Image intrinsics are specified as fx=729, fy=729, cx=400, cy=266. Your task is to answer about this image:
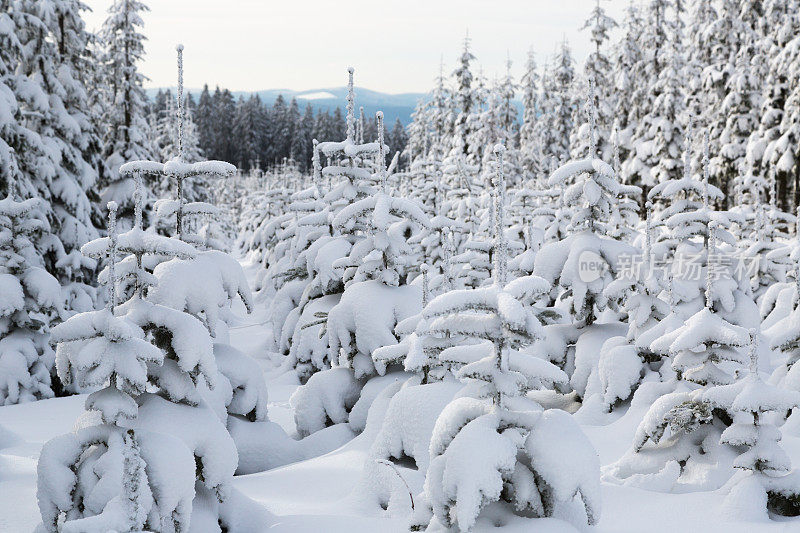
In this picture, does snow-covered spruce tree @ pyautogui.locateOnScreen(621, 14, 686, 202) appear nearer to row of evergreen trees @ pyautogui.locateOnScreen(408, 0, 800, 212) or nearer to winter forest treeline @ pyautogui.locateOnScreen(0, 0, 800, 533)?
row of evergreen trees @ pyautogui.locateOnScreen(408, 0, 800, 212)

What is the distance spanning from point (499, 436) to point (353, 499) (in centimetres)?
240

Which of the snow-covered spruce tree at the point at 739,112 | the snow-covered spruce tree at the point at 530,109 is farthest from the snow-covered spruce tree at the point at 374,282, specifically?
the snow-covered spruce tree at the point at 530,109

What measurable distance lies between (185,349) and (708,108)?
1637 inches

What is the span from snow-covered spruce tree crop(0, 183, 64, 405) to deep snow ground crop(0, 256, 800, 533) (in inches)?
135

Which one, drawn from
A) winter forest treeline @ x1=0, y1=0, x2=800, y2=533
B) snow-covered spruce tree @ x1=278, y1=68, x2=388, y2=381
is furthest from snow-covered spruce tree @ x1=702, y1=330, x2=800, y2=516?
snow-covered spruce tree @ x1=278, y1=68, x2=388, y2=381

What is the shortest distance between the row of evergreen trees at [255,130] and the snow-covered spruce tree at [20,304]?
9738cm

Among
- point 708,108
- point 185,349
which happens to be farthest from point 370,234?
point 708,108

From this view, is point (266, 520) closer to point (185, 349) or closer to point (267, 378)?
point (185, 349)

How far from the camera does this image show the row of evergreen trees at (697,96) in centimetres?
3166

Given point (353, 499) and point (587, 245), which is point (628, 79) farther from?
point (353, 499)

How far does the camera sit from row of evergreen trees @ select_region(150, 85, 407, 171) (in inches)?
4419

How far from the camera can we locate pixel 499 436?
4.62 meters

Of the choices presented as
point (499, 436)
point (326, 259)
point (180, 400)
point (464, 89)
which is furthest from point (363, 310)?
point (464, 89)

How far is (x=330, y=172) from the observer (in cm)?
1255
